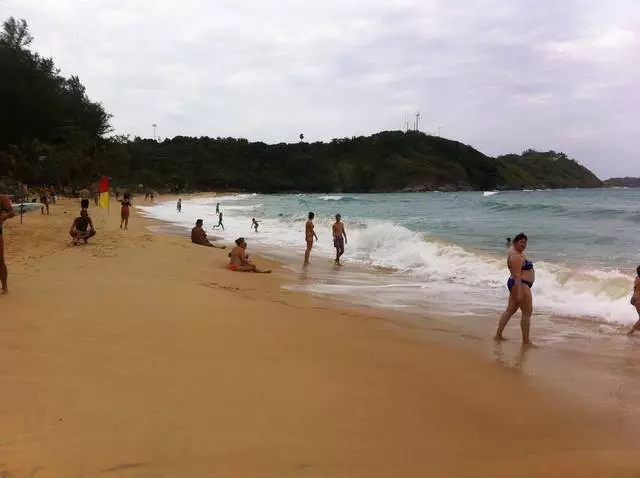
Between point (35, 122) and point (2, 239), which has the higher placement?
point (35, 122)

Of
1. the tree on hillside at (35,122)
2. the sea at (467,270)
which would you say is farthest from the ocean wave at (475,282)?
the tree on hillside at (35,122)

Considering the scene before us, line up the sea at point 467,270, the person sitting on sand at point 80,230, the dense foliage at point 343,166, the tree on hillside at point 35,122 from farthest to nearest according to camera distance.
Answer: the dense foliage at point 343,166
the tree on hillside at point 35,122
the person sitting on sand at point 80,230
the sea at point 467,270

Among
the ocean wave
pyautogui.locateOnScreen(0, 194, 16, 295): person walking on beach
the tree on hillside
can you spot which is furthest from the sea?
the tree on hillside

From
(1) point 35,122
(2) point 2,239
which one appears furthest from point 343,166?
(2) point 2,239

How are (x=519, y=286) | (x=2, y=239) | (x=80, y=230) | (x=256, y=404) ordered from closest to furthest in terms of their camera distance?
(x=256, y=404) < (x=519, y=286) < (x=2, y=239) < (x=80, y=230)

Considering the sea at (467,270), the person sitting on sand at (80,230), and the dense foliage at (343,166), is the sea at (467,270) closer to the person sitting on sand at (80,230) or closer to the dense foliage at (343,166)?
the person sitting on sand at (80,230)

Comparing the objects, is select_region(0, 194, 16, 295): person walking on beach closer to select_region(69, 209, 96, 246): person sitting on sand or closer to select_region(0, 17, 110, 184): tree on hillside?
select_region(69, 209, 96, 246): person sitting on sand

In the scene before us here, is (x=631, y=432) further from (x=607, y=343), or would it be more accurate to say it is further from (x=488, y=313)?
(x=488, y=313)

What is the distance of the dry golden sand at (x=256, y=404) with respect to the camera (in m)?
3.16

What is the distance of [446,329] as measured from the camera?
730cm

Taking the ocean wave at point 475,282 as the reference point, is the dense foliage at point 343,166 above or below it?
above

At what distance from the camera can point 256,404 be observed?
3.95 m

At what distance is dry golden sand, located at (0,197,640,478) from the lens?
316cm

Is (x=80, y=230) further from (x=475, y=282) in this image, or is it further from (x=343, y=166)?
(x=343, y=166)
